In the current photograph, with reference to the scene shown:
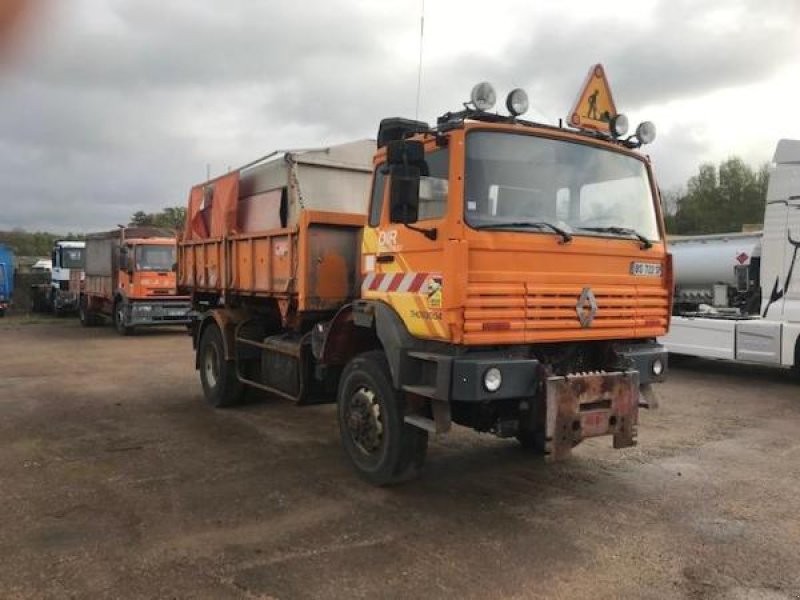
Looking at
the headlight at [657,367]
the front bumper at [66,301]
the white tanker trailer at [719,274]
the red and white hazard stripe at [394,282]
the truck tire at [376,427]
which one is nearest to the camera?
the red and white hazard stripe at [394,282]

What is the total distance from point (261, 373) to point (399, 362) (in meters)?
3.35

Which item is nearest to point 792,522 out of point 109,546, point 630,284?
point 630,284

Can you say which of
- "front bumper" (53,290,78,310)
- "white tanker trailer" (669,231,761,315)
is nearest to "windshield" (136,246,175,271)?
"front bumper" (53,290,78,310)

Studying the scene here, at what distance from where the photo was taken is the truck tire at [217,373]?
8.45m

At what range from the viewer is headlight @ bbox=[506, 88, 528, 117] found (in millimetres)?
5074

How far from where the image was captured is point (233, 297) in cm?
852

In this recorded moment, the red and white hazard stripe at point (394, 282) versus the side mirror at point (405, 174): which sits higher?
the side mirror at point (405, 174)

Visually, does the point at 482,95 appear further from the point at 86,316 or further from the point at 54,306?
the point at 54,306

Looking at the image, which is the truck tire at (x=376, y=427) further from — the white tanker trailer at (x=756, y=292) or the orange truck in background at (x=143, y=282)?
the orange truck in background at (x=143, y=282)

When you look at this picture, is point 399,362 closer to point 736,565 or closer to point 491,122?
point 491,122

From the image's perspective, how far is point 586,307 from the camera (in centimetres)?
513

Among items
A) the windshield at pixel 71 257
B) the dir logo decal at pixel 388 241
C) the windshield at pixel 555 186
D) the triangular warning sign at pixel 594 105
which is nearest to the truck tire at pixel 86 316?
the windshield at pixel 71 257

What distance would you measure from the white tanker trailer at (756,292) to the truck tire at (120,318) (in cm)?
1348

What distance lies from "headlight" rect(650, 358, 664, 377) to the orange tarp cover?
4.86 metres
